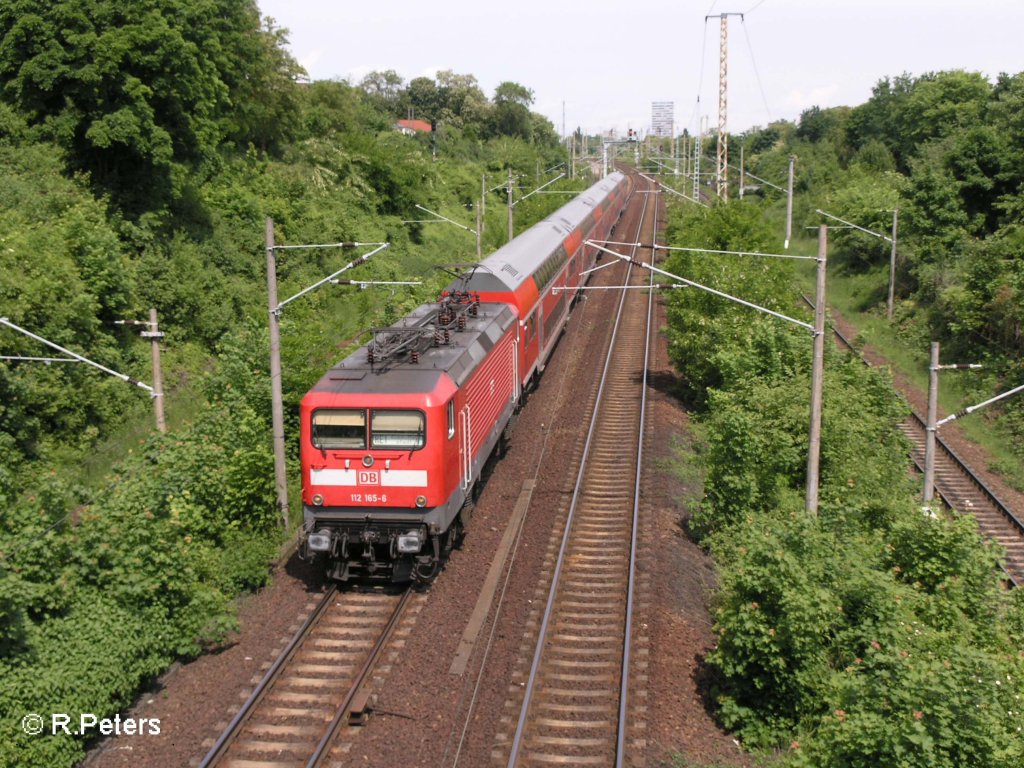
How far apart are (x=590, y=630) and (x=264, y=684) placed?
487cm

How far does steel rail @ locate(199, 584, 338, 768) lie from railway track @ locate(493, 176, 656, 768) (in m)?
3.18

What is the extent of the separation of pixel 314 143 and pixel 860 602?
38753 mm

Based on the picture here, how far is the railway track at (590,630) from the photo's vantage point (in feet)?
37.4

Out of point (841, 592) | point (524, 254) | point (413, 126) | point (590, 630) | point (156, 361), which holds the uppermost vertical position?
point (413, 126)

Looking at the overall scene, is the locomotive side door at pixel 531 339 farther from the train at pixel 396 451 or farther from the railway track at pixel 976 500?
the railway track at pixel 976 500

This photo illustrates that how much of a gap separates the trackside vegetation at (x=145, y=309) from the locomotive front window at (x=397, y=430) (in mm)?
3248

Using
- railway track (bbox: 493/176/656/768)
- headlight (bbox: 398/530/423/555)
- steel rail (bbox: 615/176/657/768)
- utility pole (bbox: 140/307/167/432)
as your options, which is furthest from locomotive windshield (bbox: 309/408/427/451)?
steel rail (bbox: 615/176/657/768)

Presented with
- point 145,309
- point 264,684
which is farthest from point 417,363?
point 145,309

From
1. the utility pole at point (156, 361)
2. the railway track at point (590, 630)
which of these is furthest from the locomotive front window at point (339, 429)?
the railway track at point (590, 630)

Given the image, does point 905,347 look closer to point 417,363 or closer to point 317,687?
point 417,363

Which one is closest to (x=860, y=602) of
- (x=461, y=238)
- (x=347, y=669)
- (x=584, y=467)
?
(x=347, y=669)

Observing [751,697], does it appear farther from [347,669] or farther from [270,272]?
[270,272]

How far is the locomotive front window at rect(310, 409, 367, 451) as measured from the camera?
14.6 meters

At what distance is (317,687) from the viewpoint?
12.5 meters
